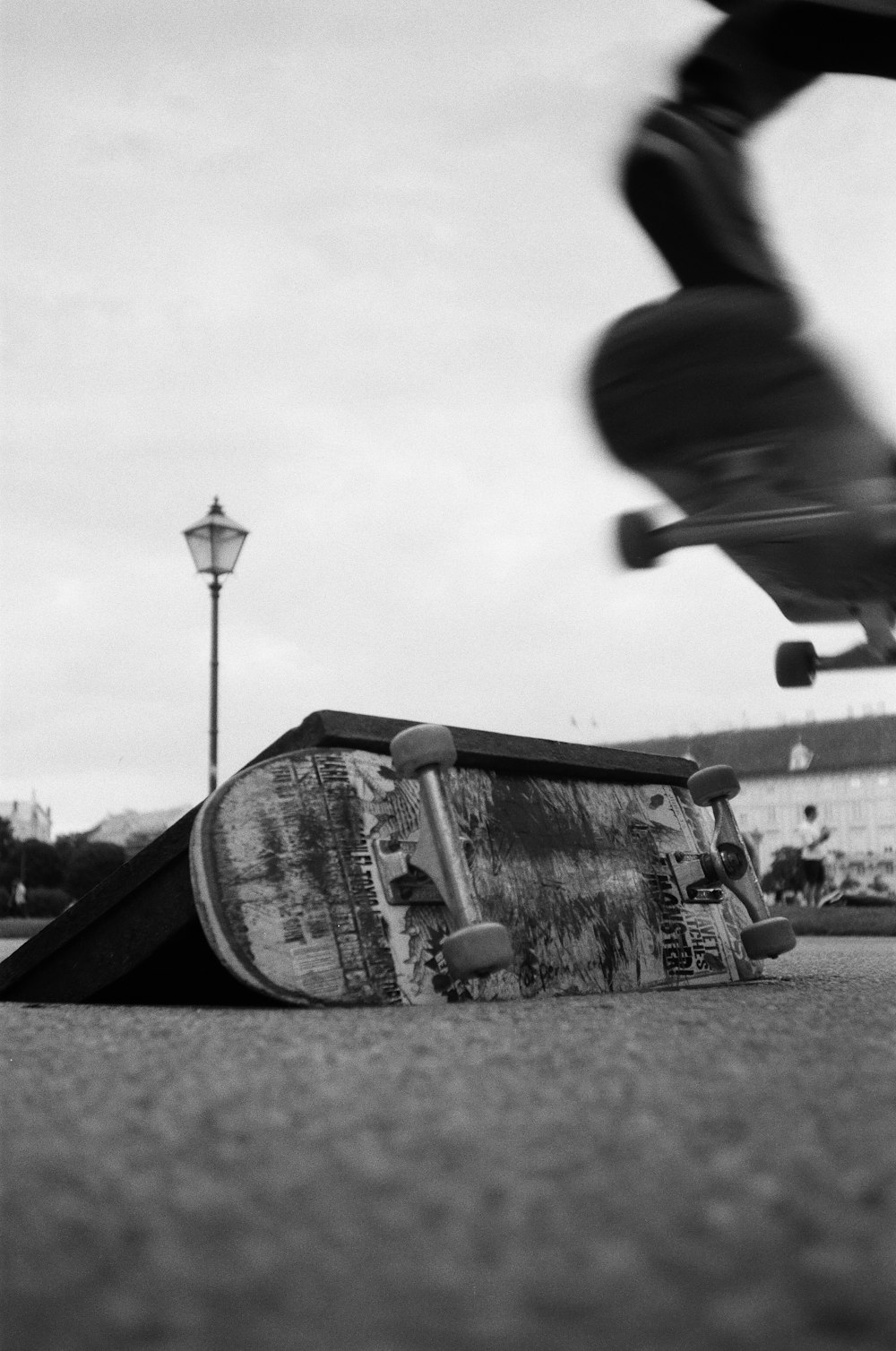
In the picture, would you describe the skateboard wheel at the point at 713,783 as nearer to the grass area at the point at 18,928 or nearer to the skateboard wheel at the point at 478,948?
the skateboard wheel at the point at 478,948

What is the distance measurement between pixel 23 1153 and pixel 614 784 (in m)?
3.32

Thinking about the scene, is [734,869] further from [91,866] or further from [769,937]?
[91,866]

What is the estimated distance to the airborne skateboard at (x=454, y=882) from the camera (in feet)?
11.5

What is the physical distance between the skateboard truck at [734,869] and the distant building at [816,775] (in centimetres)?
7183

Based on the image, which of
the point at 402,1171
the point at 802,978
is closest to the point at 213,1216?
the point at 402,1171

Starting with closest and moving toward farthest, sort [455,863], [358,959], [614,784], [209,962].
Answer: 1. [455,863]
2. [358,959]
3. [209,962]
4. [614,784]

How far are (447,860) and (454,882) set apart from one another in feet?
0.19

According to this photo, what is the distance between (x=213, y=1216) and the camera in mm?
1291

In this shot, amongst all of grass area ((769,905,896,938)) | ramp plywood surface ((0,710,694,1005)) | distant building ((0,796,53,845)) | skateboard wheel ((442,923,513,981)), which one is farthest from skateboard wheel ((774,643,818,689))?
distant building ((0,796,53,845))

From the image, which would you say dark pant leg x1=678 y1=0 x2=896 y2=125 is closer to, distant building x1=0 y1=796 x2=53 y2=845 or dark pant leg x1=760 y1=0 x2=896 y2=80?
dark pant leg x1=760 y1=0 x2=896 y2=80

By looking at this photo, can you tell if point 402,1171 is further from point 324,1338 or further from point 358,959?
point 358,959

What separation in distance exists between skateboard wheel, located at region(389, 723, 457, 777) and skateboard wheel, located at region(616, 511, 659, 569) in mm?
894

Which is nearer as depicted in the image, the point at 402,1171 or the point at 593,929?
the point at 402,1171

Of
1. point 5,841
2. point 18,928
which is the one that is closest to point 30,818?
point 5,841
